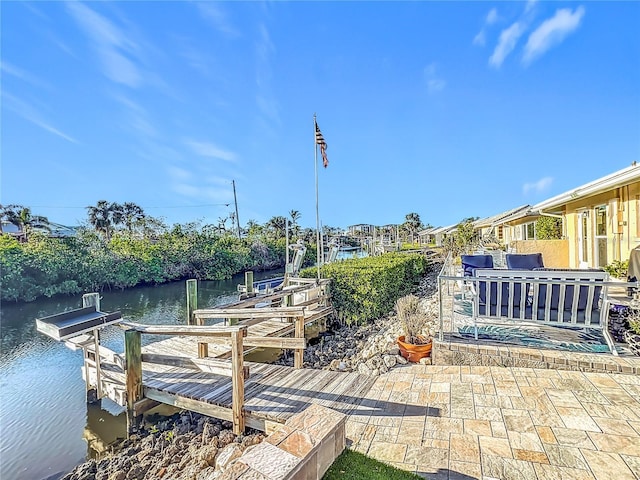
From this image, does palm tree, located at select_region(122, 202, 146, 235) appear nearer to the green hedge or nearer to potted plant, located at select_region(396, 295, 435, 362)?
the green hedge

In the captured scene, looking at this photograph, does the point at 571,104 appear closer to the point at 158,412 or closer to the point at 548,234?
the point at 548,234

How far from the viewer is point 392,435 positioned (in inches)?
103

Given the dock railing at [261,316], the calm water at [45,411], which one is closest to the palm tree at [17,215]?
the calm water at [45,411]

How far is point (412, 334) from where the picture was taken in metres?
4.73

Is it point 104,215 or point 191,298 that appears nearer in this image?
point 191,298

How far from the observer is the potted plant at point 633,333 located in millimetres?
3668

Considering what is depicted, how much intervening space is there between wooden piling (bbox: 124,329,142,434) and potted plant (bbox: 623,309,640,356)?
19.4 feet

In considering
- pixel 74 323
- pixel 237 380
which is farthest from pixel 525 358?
pixel 74 323

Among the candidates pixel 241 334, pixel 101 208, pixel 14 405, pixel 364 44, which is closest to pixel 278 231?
pixel 101 208

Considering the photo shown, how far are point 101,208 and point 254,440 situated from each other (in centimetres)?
3951

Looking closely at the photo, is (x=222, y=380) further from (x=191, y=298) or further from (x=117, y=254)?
(x=117, y=254)

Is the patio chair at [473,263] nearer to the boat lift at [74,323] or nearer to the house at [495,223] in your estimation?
the house at [495,223]

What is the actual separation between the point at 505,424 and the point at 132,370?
4225mm

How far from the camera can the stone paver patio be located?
2.15 metres
